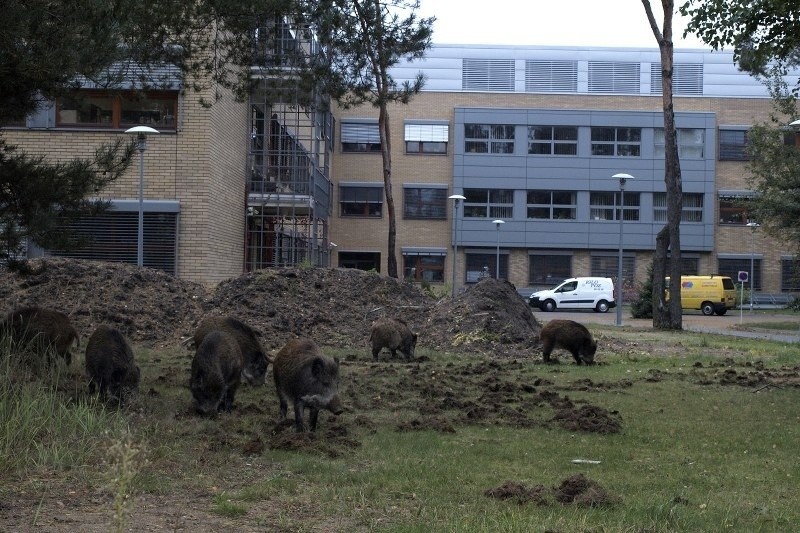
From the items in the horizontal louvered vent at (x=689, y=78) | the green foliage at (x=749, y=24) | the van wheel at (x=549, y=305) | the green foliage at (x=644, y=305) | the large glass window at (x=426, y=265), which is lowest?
the van wheel at (x=549, y=305)

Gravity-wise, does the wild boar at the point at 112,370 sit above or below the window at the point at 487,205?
below

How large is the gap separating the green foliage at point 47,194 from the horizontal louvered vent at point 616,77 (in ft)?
199

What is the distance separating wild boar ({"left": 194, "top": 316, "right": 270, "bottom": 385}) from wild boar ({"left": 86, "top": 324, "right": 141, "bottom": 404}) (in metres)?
1.75

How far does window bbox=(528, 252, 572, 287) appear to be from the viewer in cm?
6588

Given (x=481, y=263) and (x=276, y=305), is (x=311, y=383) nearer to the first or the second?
(x=276, y=305)

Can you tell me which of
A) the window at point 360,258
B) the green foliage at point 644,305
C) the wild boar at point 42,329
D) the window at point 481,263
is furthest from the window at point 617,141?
the wild boar at point 42,329

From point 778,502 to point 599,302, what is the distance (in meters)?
51.4

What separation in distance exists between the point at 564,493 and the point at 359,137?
60304 millimetres

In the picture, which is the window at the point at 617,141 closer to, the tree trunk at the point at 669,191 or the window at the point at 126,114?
the tree trunk at the point at 669,191

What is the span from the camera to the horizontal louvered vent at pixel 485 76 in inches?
2712

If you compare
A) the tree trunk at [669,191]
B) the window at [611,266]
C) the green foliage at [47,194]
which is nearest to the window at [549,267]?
the window at [611,266]

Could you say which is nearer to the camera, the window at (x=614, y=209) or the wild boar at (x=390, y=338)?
the wild boar at (x=390, y=338)

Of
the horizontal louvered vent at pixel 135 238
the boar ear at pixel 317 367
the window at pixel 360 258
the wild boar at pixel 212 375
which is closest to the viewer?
the boar ear at pixel 317 367

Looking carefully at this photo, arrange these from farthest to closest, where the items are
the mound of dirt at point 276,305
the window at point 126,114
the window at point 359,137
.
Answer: the window at point 359,137 < the window at point 126,114 < the mound of dirt at point 276,305
